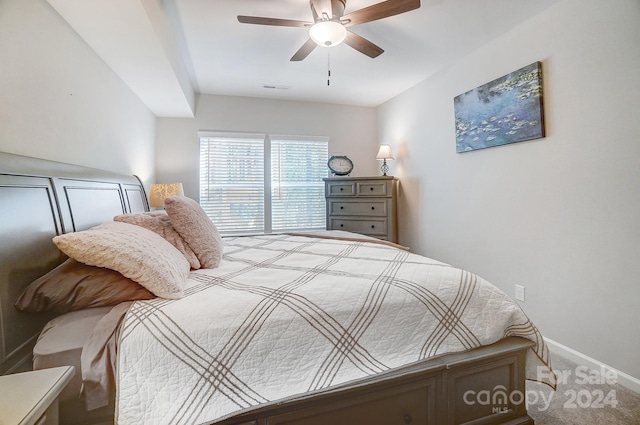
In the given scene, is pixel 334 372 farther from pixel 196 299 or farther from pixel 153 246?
pixel 153 246

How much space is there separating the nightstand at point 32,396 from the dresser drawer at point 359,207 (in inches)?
126

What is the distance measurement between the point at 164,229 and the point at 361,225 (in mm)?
2598

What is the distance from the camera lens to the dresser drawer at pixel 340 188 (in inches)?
145

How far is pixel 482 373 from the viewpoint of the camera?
1.14m

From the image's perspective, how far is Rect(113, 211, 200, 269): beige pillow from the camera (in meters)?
1.41

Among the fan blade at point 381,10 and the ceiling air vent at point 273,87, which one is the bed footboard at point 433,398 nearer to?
the fan blade at point 381,10

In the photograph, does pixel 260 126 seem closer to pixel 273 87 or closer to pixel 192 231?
pixel 273 87

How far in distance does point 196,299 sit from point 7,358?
23.8 inches

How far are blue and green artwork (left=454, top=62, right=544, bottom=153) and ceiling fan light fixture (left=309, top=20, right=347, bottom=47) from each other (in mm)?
1550

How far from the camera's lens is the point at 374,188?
3551 millimetres

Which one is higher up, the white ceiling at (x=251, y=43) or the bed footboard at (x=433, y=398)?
the white ceiling at (x=251, y=43)

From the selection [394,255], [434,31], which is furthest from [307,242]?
[434,31]

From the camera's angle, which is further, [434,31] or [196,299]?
[434,31]

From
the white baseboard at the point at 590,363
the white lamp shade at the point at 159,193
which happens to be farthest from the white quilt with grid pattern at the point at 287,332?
the white lamp shade at the point at 159,193
